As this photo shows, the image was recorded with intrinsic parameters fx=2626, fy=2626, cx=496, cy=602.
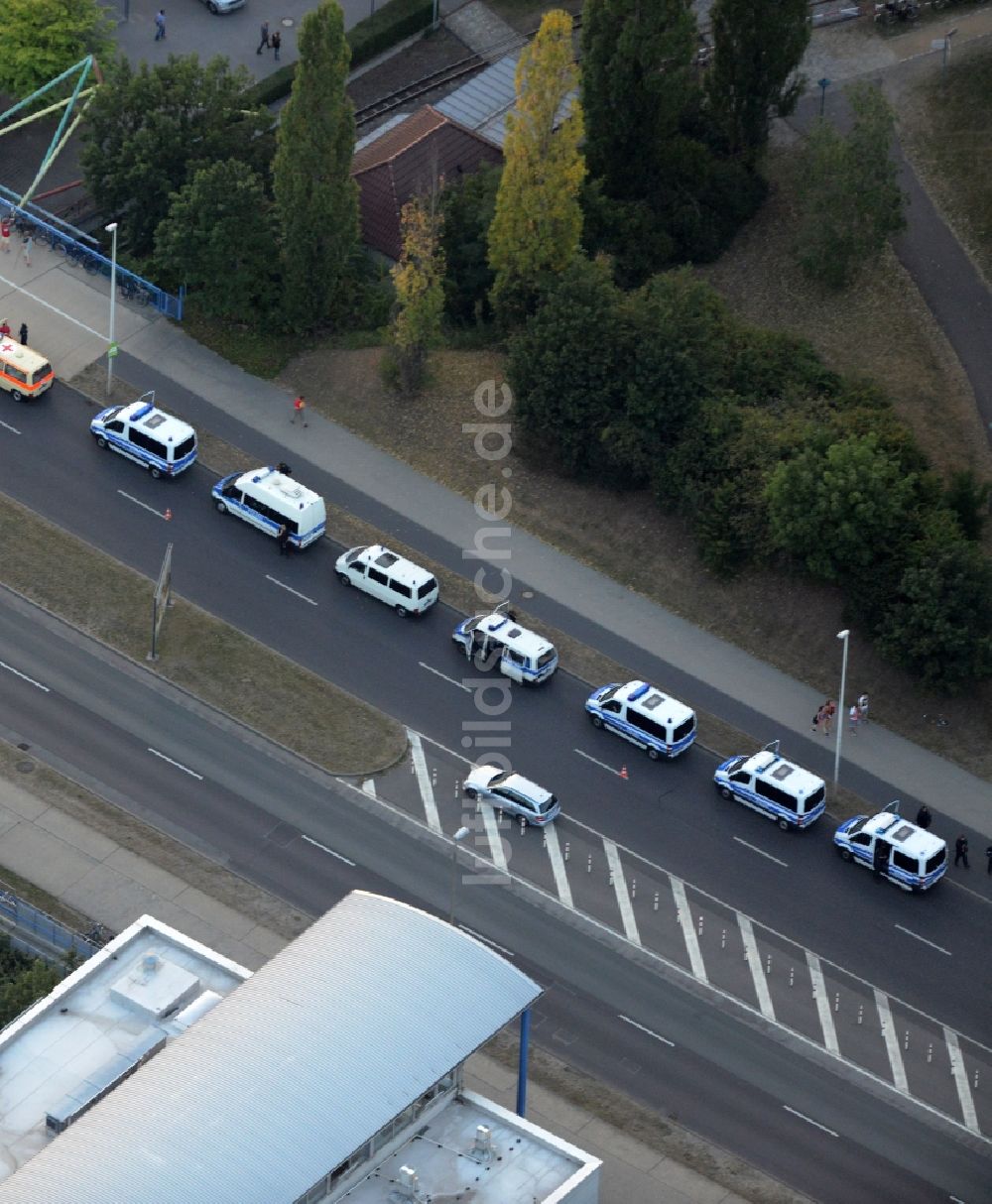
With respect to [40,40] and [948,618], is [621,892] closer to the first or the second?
[948,618]

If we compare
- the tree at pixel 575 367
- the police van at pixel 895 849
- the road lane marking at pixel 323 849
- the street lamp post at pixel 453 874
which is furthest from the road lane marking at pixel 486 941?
the tree at pixel 575 367

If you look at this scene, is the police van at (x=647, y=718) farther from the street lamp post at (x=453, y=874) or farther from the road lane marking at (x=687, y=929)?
the street lamp post at (x=453, y=874)

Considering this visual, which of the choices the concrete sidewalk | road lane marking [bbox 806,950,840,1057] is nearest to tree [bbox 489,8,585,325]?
the concrete sidewalk

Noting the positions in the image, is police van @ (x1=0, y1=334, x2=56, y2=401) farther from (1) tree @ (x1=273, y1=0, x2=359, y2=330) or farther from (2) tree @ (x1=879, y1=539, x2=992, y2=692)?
(2) tree @ (x1=879, y1=539, x2=992, y2=692)

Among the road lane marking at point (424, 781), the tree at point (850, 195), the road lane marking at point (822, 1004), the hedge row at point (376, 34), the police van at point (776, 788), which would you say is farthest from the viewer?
the hedge row at point (376, 34)

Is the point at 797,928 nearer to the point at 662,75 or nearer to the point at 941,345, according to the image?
the point at 941,345

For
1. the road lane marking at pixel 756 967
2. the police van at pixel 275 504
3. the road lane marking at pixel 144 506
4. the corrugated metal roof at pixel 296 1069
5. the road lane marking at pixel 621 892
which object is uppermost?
the corrugated metal roof at pixel 296 1069
